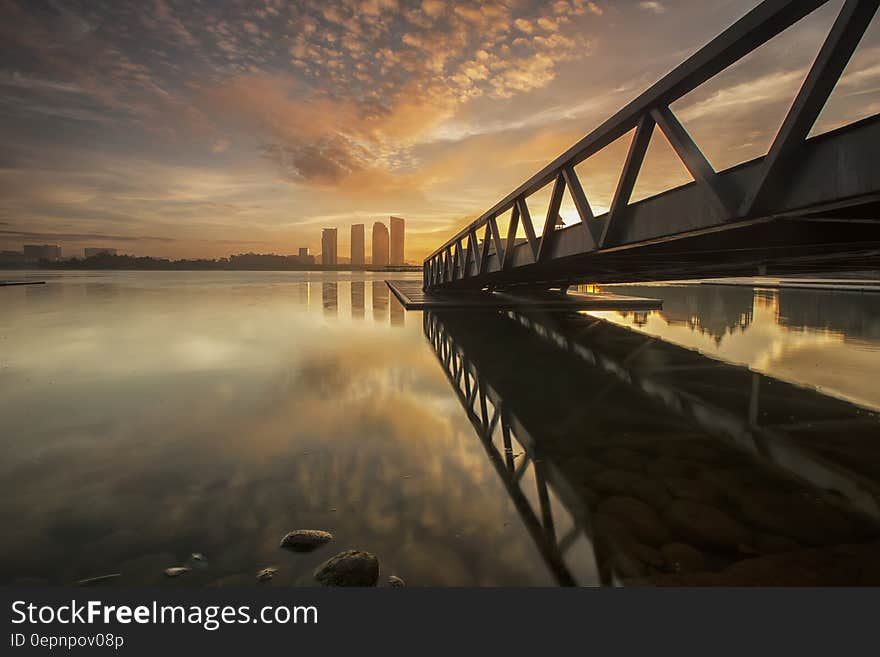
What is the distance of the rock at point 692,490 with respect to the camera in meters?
3.88

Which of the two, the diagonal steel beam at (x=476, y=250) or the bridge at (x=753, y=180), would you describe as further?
the diagonal steel beam at (x=476, y=250)

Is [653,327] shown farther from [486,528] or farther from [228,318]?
[228,318]

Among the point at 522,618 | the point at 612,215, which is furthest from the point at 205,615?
the point at 612,215

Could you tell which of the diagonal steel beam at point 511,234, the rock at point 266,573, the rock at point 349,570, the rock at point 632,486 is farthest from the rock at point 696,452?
the diagonal steel beam at point 511,234

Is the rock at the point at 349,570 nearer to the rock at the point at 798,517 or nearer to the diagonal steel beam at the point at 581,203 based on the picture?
the rock at the point at 798,517

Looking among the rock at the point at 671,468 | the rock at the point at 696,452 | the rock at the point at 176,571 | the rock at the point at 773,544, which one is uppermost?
the rock at the point at 773,544

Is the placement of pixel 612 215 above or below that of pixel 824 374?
above

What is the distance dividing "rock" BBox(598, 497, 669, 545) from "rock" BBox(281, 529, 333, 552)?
2.34 metres

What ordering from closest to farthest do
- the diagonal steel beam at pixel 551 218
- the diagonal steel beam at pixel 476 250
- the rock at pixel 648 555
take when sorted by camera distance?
1. the rock at pixel 648 555
2. the diagonal steel beam at pixel 551 218
3. the diagonal steel beam at pixel 476 250

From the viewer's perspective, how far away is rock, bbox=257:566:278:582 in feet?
9.45

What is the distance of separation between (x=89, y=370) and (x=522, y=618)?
10.7m

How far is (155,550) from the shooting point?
126 inches

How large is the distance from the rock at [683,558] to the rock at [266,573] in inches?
108

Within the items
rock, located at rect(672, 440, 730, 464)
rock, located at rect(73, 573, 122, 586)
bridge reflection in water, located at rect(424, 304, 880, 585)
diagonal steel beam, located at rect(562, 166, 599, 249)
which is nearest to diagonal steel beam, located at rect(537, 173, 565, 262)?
diagonal steel beam, located at rect(562, 166, 599, 249)
